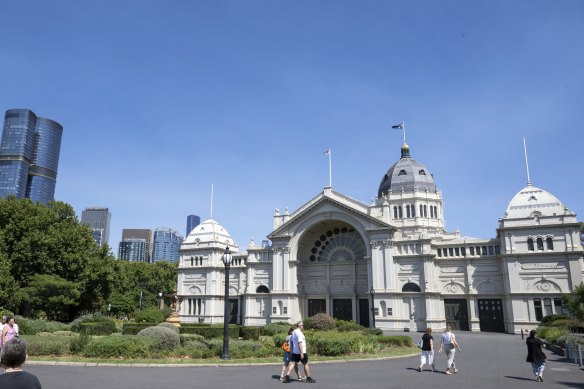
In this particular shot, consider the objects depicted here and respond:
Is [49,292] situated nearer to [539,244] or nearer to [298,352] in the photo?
[298,352]

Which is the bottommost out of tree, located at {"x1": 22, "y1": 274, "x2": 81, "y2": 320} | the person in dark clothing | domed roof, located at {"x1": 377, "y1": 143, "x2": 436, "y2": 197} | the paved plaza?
the paved plaza

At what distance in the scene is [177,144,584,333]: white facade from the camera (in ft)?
165

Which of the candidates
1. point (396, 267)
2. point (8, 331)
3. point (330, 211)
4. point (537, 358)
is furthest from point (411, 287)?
point (8, 331)

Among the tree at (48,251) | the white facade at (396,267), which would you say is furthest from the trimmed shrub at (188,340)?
the white facade at (396,267)

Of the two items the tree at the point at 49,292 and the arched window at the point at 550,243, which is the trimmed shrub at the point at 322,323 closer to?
the tree at the point at 49,292

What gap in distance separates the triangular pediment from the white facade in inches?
5.7

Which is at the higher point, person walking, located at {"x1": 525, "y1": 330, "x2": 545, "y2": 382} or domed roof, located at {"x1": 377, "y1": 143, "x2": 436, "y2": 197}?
domed roof, located at {"x1": 377, "y1": 143, "x2": 436, "y2": 197}

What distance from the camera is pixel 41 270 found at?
161 feet

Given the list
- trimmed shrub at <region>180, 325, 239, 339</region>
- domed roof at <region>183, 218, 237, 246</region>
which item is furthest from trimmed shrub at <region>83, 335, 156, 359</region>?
domed roof at <region>183, 218, 237, 246</region>

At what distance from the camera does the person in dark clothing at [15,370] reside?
5.39m

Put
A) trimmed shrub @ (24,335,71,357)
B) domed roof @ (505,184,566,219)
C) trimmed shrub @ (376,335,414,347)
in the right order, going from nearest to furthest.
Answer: trimmed shrub @ (24,335,71,357) < trimmed shrub @ (376,335,414,347) < domed roof @ (505,184,566,219)

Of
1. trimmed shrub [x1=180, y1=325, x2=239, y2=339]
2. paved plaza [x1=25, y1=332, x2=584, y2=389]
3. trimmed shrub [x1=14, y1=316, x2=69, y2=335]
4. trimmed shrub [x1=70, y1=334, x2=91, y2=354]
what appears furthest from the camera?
trimmed shrub [x1=180, y1=325, x2=239, y2=339]

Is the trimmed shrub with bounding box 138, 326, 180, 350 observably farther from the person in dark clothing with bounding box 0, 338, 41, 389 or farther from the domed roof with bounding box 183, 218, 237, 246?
the domed roof with bounding box 183, 218, 237, 246

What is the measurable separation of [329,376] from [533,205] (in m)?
45.1
